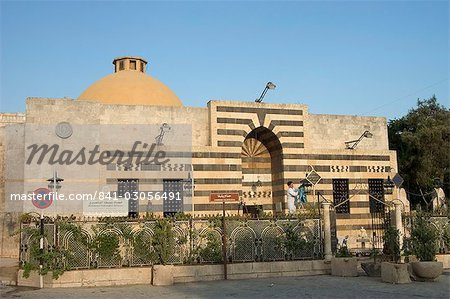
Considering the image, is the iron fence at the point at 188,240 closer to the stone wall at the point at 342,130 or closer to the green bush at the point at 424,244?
the green bush at the point at 424,244

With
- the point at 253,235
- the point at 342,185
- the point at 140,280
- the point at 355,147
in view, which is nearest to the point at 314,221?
the point at 253,235

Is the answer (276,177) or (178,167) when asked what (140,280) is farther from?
(276,177)

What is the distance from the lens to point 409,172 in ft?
128

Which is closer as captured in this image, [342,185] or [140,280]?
[140,280]

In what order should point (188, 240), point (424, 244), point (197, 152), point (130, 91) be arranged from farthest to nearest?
point (130, 91) → point (197, 152) → point (188, 240) → point (424, 244)

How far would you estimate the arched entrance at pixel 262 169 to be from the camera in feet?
88.9

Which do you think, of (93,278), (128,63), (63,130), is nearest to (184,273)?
(93,278)

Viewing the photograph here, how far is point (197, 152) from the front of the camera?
2483cm

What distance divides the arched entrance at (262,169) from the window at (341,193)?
3440 millimetres

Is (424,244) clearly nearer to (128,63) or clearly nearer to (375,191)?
(375,191)

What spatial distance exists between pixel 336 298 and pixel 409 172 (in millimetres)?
31674

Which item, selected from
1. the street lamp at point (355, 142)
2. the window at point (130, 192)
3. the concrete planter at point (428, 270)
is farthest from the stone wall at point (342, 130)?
the concrete planter at point (428, 270)

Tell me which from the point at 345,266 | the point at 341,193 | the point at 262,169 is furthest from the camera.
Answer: the point at 262,169

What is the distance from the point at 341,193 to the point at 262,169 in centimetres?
509
